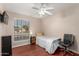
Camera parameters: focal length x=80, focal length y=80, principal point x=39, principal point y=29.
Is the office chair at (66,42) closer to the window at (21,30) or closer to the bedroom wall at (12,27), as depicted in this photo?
the bedroom wall at (12,27)

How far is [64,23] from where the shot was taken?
130 centimetres

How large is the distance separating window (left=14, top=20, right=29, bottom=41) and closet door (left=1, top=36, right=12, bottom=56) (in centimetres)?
11

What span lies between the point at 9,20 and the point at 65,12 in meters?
0.89

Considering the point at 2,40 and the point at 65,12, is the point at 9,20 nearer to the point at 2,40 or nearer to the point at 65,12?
the point at 2,40

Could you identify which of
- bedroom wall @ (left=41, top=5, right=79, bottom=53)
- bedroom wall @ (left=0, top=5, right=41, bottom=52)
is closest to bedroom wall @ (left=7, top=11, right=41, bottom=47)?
bedroom wall @ (left=0, top=5, right=41, bottom=52)

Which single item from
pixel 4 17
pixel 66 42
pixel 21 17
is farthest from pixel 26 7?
pixel 66 42

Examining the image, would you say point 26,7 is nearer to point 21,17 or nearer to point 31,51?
point 21,17

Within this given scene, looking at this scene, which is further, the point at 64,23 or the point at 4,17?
the point at 64,23

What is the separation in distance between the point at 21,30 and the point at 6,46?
331 millimetres

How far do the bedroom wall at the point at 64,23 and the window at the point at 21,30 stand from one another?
0.29 meters

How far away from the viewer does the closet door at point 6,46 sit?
117 centimetres

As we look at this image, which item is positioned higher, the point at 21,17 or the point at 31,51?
the point at 21,17

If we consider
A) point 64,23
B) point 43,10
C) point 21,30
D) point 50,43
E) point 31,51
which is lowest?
point 31,51

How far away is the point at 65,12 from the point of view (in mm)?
1278
